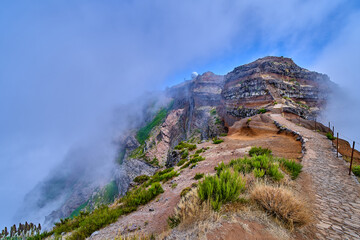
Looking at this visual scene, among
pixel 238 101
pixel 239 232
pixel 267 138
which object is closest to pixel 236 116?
pixel 238 101

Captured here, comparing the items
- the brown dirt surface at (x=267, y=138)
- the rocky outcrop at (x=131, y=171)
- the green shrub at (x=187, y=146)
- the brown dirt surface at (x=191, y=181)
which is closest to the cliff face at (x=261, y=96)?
the rocky outcrop at (x=131, y=171)

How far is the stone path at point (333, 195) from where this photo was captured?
3127 millimetres

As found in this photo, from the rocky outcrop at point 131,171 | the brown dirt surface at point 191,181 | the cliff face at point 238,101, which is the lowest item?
the rocky outcrop at point 131,171

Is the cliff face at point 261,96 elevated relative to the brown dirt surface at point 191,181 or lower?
elevated

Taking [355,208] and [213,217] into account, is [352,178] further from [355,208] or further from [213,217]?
[213,217]

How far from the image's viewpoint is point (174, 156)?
68.3ft

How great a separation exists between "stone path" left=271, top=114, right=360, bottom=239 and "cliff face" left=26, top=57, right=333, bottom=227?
14678 millimetres

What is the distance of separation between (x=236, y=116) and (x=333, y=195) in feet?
107

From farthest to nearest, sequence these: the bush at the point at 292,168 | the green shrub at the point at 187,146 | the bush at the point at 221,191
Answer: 1. the green shrub at the point at 187,146
2. the bush at the point at 292,168
3. the bush at the point at 221,191

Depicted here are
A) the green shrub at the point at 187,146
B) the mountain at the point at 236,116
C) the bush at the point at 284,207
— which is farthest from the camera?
the mountain at the point at 236,116

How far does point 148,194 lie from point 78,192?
9798 cm

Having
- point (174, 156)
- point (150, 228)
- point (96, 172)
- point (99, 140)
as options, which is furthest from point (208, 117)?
point (99, 140)

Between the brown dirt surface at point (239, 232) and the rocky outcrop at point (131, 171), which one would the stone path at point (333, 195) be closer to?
the brown dirt surface at point (239, 232)

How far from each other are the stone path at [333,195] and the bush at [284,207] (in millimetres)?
437
